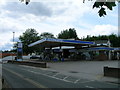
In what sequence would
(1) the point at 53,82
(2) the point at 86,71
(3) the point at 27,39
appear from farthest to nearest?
(3) the point at 27,39, (2) the point at 86,71, (1) the point at 53,82

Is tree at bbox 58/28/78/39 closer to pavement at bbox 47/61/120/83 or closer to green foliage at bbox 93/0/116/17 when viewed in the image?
pavement at bbox 47/61/120/83

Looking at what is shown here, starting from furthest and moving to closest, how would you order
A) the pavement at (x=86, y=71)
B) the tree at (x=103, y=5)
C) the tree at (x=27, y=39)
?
the tree at (x=27, y=39), the pavement at (x=86, y=71), the tree at (x=103, y=5)

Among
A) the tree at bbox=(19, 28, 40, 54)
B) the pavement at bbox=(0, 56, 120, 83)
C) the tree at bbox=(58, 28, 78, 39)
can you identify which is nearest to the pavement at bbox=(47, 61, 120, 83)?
the pavement at bbox=(0, 56, 120, 83)

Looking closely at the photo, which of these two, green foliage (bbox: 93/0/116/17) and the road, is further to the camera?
the road

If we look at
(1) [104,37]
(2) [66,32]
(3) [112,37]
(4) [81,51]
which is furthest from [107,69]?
(2) [66,32]

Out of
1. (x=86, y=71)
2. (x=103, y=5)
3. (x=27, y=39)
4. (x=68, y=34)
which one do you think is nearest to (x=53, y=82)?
(x=86, y=71)

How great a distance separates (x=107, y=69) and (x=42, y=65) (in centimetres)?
1617

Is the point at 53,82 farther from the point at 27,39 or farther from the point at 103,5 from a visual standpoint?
the point at 27,39

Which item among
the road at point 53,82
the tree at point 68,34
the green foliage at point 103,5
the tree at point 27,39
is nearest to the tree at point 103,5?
the green foliage at point 103,5

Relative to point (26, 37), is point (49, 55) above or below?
below

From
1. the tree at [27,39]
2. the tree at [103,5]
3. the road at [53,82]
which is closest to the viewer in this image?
the tree at [103,5]

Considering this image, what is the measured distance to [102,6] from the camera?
11.0 feet

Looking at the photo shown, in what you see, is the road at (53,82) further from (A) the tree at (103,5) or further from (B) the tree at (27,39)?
(B) the tree at (27,39)

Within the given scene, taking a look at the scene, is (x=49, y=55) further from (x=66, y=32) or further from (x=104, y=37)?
(x=66, y=32)
